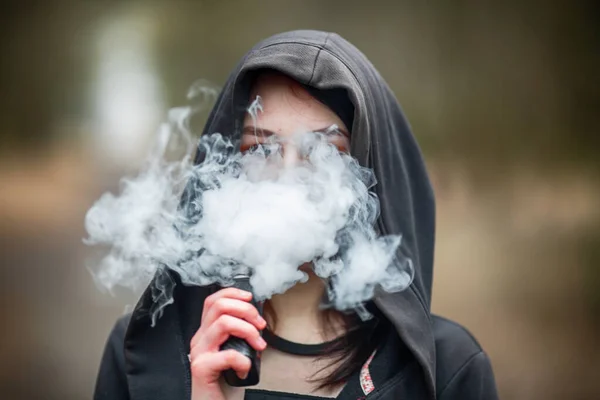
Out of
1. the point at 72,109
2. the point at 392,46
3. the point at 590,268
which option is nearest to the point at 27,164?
the point at 72,109

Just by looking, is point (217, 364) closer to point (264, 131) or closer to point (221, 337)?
point (221, 337)

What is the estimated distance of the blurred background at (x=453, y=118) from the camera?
14.7 feet

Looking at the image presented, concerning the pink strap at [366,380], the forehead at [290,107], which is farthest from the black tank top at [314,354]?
the forehead at [290,107]

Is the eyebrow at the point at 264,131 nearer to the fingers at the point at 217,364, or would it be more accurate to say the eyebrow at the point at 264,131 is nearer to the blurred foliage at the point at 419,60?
the fingers at the point at 217,364

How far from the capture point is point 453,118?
4535mm

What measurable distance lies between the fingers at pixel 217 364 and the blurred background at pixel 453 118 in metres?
2.97

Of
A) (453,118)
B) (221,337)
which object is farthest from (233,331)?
(453,118)

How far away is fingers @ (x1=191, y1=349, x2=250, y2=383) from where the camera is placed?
1.57 meters

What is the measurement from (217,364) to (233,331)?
0.11 metres

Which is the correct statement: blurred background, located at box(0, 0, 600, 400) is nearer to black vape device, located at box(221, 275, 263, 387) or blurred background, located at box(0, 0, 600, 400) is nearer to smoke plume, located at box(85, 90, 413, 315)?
smoke plume, located at box(85, 90, 413, 315)

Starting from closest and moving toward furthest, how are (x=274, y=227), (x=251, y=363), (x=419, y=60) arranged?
(x=251, y=363)
(x=274, y=227)
(x=419, y=60)

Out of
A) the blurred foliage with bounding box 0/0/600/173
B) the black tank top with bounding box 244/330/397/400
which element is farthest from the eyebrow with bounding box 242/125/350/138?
the blurred foliage with bounding box 0/0/600/173

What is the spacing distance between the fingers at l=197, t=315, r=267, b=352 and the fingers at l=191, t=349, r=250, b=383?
4 cm

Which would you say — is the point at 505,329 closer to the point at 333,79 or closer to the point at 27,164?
the point at 333,79
